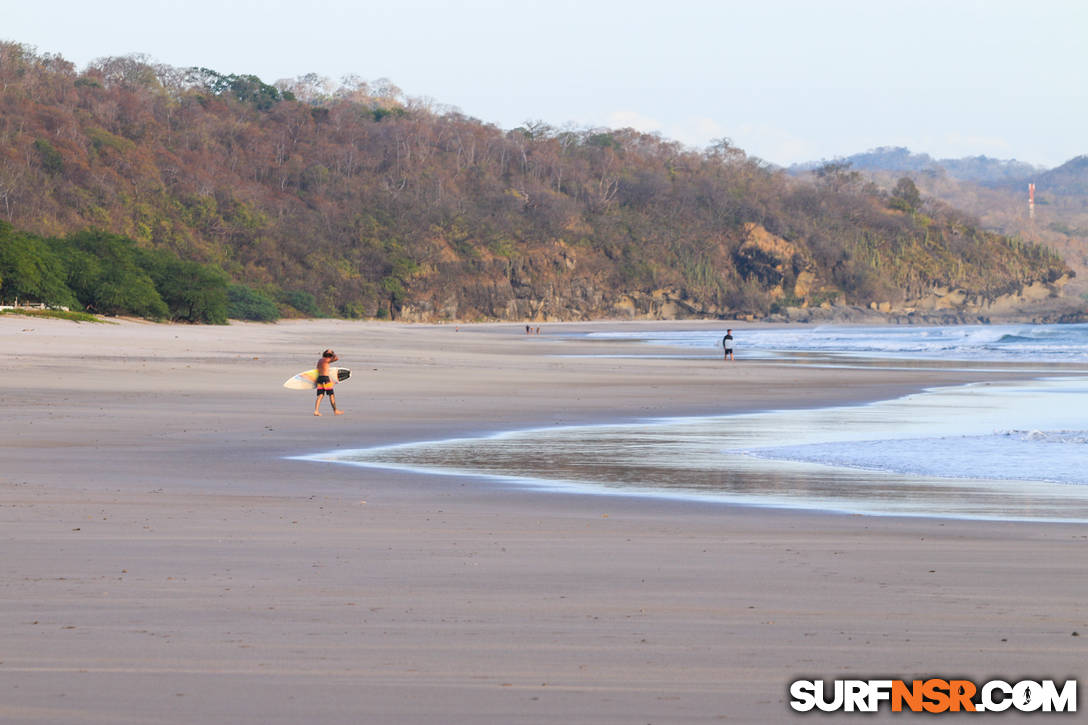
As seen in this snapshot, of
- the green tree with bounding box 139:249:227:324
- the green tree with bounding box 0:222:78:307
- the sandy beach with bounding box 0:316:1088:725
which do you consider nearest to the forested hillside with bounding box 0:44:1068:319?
the green tree with bounding box 139:249:227:324

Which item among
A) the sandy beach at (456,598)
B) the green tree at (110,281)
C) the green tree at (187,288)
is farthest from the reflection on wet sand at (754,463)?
the green tree at (187,288)

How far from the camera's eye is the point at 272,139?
109 metres

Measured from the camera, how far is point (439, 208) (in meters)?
106

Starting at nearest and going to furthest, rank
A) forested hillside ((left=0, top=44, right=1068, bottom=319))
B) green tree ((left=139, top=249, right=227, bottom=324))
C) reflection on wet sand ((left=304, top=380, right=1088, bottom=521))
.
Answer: reflection on wet sand ((left=304, top=380, right=1088, bottom=521))
green tree ((left=139, top=249, right=227, bottom=324))
forested hillside ((left=0, top=44, right=1068, bottom=319))

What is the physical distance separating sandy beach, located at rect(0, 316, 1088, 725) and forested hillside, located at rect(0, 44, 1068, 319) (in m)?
70.0

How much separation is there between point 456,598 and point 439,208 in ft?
335

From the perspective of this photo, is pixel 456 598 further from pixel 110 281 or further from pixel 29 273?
pixel 110 281

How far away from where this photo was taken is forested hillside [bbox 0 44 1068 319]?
88.1m

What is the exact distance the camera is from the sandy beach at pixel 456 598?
4.23m

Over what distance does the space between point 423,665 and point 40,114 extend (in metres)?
94.9

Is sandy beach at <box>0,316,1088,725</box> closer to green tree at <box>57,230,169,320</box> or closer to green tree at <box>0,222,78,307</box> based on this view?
green tree at <box>0,222,78,307</box>

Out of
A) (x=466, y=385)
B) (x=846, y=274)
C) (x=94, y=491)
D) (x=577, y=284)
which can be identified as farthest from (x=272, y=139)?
(x=94, y=491)

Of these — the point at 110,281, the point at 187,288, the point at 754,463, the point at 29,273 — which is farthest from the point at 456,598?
the point at 187,288

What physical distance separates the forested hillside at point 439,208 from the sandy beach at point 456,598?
70.0 m
